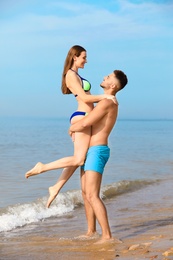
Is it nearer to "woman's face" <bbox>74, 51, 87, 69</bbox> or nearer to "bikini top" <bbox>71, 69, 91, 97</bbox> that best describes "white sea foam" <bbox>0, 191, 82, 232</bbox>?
"bikini top" <bbox>71, 69, 91, 97</bbox>

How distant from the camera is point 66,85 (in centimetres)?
678

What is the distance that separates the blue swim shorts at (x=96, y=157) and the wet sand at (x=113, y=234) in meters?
0.86

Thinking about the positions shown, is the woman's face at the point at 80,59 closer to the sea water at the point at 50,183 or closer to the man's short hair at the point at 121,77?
the man's short hair at the point at 121,77

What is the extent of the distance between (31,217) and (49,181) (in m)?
4.46

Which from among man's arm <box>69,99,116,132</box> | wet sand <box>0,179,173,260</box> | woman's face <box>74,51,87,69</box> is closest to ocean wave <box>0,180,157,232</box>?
wet sand <box>0,179,173,260</box>

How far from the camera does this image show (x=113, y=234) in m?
7.40

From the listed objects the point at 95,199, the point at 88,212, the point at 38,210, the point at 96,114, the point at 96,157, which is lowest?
the point at 38,210

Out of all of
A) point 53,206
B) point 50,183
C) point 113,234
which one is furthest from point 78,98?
point 50,183

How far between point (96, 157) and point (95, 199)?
0.49 metres

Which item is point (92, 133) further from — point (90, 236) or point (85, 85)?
point (90, 236)

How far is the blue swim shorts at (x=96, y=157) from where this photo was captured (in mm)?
6531

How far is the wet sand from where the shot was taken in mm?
6023

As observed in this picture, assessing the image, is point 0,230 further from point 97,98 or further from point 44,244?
point 97,98

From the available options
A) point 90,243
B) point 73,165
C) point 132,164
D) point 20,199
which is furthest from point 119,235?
point 132,164
